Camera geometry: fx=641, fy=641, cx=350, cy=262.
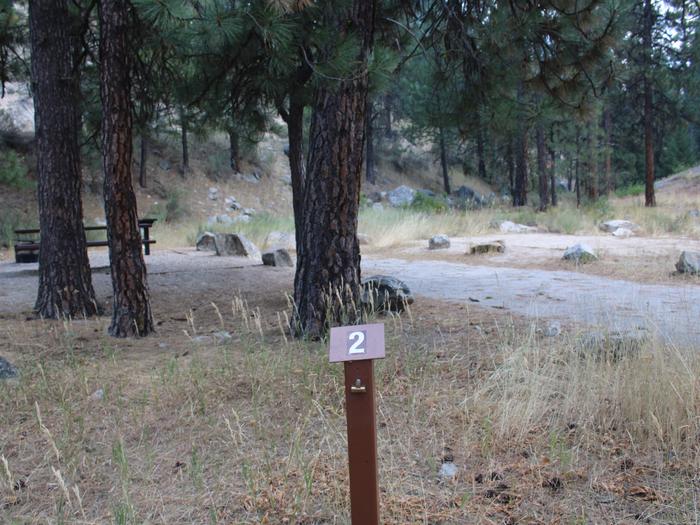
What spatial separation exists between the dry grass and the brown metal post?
434 millimetres

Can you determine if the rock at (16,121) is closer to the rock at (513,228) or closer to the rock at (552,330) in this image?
the rock at (513,228)

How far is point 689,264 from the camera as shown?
25.1 ft

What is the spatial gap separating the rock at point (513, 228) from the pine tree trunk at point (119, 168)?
1137 centimetres

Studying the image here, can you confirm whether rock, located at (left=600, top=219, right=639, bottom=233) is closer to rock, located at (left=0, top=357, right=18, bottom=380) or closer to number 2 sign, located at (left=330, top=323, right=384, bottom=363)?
rock, located at (left=0, top=357, right=18, bottom=380)

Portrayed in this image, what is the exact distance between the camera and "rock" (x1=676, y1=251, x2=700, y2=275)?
298 inches

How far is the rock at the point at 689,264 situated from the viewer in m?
7.58

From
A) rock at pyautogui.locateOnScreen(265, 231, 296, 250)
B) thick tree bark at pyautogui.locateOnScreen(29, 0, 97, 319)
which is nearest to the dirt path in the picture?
thick tree bark at pyautogui.locateOnScreen(29, 0, 97, 319)

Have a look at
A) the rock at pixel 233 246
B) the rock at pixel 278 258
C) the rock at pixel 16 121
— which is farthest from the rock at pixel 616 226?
the rock at pixel 16 121

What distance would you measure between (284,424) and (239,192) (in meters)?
24.4

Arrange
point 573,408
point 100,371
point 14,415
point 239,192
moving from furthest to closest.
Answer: point 239,192 < point 100,371 < point 14,415 < point 573,408

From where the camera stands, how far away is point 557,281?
7.74 meters

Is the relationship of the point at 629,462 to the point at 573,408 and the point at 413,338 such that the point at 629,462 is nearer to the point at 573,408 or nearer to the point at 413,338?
the point at 573,408

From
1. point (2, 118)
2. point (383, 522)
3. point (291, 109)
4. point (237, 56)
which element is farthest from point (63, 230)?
point (2, 118)

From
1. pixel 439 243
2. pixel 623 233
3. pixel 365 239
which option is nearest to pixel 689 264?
pixel 439 243
